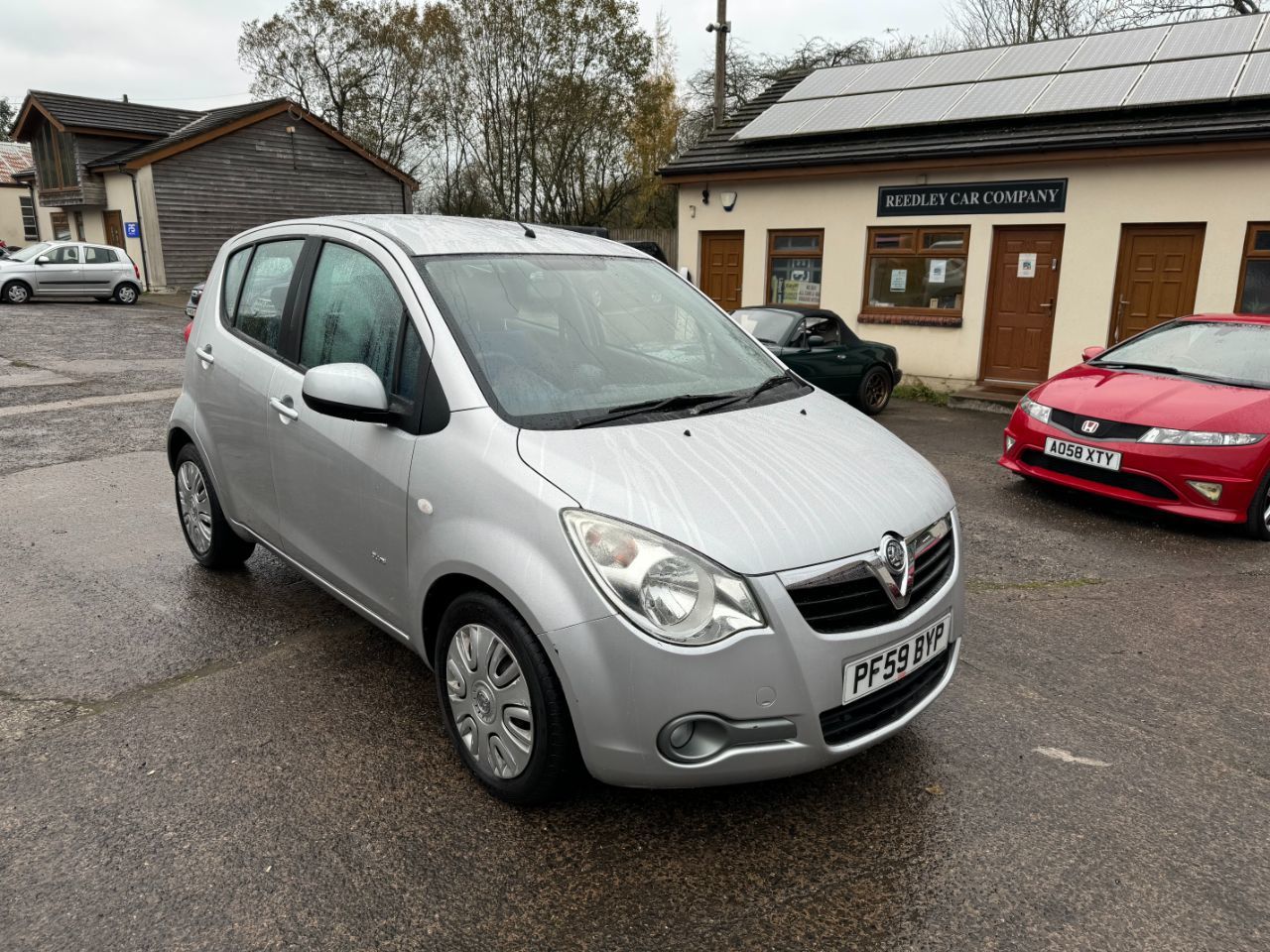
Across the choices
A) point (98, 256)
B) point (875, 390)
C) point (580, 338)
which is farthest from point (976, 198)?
point (98, 256)

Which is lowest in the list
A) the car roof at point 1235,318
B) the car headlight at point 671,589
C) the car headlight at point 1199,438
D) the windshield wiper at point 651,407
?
the car headlight at point 1199,438

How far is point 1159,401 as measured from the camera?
20.5ft

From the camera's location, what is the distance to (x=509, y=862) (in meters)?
2.62

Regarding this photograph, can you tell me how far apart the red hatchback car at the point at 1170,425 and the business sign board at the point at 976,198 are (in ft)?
17.0

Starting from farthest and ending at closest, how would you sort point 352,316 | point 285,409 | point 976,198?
point 976,198 < point 285,409 < point 352,316

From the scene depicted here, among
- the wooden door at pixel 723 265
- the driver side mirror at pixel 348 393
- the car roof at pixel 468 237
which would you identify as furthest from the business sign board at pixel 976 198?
the driver side mirror at pixel 348 393

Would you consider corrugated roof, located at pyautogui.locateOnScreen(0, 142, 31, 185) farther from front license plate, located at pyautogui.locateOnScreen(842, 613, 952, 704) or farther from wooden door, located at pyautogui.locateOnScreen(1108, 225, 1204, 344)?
front license plate, located at pyautogui.locateOnScreen(842, 613, 952, 704)

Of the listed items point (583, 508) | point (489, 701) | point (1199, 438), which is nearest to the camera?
point (583, 508)

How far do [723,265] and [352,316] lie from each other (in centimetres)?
1254

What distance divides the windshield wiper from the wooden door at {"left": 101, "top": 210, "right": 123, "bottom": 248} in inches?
1221

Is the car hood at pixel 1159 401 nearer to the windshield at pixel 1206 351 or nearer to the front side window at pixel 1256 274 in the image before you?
the windshield at pixel 1206 351

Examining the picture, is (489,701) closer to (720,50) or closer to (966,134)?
(966,134)

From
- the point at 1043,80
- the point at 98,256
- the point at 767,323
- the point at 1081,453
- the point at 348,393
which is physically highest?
the point at 1043,80

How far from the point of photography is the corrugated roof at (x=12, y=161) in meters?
43.0
